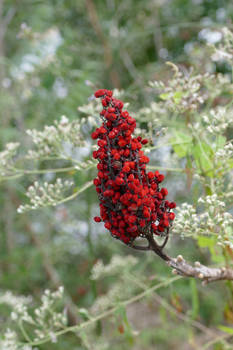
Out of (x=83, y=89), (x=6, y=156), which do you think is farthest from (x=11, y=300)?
(x=83, y=89)

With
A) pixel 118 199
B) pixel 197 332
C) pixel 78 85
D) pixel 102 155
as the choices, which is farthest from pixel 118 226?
pixel 197 332

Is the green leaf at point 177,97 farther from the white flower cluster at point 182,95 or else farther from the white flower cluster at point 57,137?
the white flower cluster at point 57,137

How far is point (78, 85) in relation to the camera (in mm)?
3189

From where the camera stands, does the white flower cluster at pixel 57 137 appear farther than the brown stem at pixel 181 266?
Yes

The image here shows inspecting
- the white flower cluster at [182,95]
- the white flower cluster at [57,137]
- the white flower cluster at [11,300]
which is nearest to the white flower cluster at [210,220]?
the white flower cluster at [182,95]

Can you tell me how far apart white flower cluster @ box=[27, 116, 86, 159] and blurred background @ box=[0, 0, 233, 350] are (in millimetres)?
1301

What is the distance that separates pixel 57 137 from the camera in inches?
68.4

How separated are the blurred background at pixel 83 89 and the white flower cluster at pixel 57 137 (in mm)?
1301

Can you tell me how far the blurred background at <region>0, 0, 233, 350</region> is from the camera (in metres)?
3.50

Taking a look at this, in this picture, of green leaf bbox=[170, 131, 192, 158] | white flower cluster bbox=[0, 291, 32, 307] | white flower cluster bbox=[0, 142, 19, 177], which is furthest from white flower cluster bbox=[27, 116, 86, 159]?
white flower cluster bbox=[0, 291, 32, 307]

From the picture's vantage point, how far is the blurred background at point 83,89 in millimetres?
3498

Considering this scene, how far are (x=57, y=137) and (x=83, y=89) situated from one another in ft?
5.07

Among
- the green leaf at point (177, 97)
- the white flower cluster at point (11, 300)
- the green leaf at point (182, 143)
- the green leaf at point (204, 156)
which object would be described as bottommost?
the white flower cluster at point (11, 300)

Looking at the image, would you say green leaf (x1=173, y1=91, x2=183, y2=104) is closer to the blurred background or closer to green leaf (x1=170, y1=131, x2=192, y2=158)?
green leaf (x1=170, y1=131, x2=192, y2=158)
